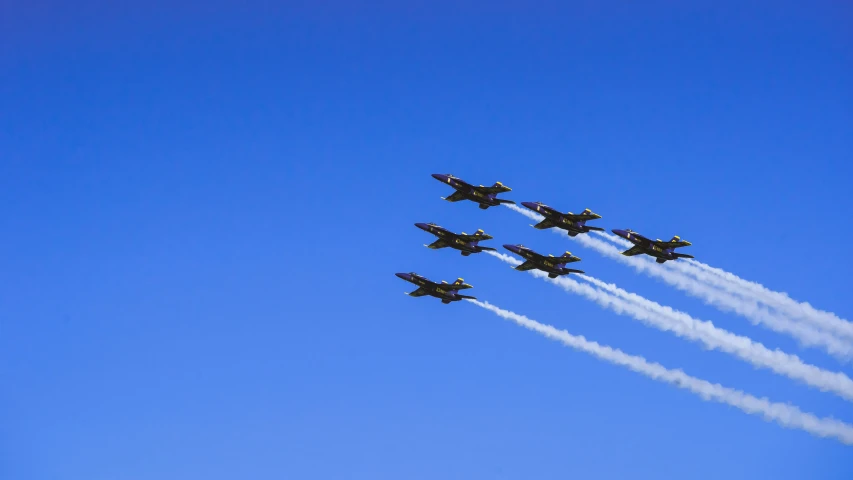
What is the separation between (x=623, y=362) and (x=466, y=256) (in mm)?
26023

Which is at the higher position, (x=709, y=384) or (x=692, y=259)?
(x=692, y=259)

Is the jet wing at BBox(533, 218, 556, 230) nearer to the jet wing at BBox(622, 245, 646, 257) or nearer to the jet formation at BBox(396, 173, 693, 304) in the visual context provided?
the jet formation at BBox(396, 173, 693, 304)

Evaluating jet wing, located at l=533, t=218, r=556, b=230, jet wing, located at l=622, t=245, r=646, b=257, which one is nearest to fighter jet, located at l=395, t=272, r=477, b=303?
jet wing, located at l=533, t=218, r=556, b=230

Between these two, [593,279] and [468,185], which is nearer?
[468,185]

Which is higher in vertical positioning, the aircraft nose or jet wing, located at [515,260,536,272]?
the aircraft nose

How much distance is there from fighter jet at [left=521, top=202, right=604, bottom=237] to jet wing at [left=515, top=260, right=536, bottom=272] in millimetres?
6309

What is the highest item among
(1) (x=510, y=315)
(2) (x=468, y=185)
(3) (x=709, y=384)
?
(2) (x=468, y=185)

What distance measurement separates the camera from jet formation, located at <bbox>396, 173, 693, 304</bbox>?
5906 inches

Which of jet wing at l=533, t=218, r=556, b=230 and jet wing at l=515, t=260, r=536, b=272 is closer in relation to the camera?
jet wing at l=533, t=218, r=556, b=230

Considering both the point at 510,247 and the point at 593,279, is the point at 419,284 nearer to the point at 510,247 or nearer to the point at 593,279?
the point at 510,247

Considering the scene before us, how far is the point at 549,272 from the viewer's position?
15362cm

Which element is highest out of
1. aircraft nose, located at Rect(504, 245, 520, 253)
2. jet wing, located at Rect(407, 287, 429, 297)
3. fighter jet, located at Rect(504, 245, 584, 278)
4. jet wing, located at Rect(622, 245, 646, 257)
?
jet wing, located at Rect(622, 245, 646, 257)

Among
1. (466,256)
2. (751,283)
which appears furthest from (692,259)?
(466,256)

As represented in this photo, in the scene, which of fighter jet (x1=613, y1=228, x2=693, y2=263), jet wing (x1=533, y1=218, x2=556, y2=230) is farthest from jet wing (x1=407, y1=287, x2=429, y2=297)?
fighter jet (x1=613, y1=228, x2=693, y2=263)
